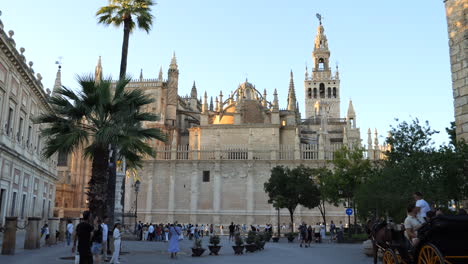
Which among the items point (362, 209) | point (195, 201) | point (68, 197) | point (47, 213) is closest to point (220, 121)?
point (195, 201)

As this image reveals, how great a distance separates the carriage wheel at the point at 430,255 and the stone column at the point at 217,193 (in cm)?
3642

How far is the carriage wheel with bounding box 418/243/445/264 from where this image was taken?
5039 mm

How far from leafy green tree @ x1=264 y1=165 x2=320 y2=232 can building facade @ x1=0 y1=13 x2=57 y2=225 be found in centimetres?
1616

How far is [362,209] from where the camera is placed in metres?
21.4

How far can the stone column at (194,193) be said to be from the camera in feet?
137

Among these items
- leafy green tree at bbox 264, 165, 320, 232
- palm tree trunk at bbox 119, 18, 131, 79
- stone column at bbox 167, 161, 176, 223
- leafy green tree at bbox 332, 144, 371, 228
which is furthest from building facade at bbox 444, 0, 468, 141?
stone column at bbox 167, 161, 176, 223

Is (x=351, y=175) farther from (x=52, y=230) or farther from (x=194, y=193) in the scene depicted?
(x=52, y=230)

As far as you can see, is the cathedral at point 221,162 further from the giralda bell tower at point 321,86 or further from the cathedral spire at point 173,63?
the giralda bell tower at point 321,86

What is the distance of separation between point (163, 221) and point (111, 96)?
3056 centimetres

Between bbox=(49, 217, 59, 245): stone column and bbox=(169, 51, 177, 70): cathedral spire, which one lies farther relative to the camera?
bbox=(169, 51, 177, 70): cathedral spire

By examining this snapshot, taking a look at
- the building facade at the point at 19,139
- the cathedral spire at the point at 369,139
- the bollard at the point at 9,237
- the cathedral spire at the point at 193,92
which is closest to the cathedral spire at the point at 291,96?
the cathedral spire at the point at 369,139

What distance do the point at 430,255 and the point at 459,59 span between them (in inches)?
269

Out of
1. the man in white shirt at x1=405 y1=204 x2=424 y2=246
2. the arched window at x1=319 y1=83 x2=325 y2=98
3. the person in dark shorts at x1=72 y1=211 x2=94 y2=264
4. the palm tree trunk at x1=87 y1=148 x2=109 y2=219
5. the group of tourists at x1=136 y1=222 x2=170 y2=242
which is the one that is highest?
the arched window at x1=319 y1=83 x2=325 y2=98

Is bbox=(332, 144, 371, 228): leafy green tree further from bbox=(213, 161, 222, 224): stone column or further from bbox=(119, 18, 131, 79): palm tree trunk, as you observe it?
bbox=(119, 18, 131, 79): palm tree trunk
